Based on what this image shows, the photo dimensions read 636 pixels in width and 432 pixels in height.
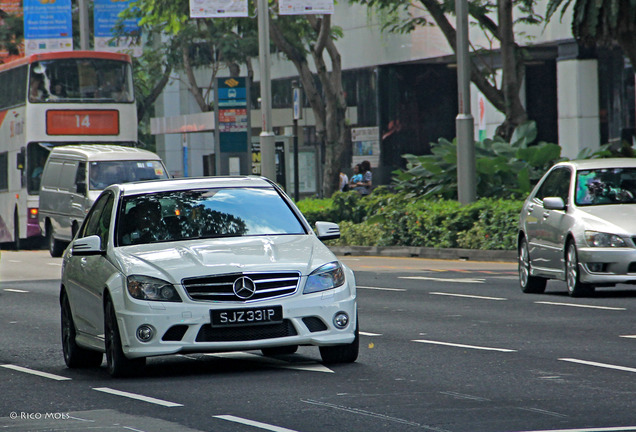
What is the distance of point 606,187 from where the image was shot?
1645cm

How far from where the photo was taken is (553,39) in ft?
127

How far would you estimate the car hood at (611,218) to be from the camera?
15.6 m

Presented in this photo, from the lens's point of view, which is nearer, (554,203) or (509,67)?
(554,203)

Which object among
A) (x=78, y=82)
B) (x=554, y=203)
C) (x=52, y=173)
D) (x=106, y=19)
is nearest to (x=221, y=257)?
(x=554, y=203)

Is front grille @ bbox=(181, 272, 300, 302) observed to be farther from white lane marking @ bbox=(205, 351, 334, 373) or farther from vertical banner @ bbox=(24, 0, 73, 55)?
vertical banner @ bbox=(24, 0, 73, 55)

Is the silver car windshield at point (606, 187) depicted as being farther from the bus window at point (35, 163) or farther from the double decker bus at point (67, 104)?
the bus window at point (35, 163)

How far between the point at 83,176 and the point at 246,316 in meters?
21.3

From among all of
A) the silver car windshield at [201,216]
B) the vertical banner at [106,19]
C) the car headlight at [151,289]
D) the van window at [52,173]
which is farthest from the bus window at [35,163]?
the car headlight at [151,289]

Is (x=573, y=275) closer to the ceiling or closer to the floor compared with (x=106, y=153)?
closer to the floor

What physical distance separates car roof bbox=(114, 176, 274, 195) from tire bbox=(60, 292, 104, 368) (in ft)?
3.55

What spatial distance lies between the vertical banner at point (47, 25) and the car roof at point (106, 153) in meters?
8.74

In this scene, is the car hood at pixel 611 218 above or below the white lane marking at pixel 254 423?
above

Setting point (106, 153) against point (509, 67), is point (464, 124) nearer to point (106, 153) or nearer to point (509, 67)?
point (509, 67)

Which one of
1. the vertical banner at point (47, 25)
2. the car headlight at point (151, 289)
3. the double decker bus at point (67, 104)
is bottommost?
the car headlight at point (151, 289)
